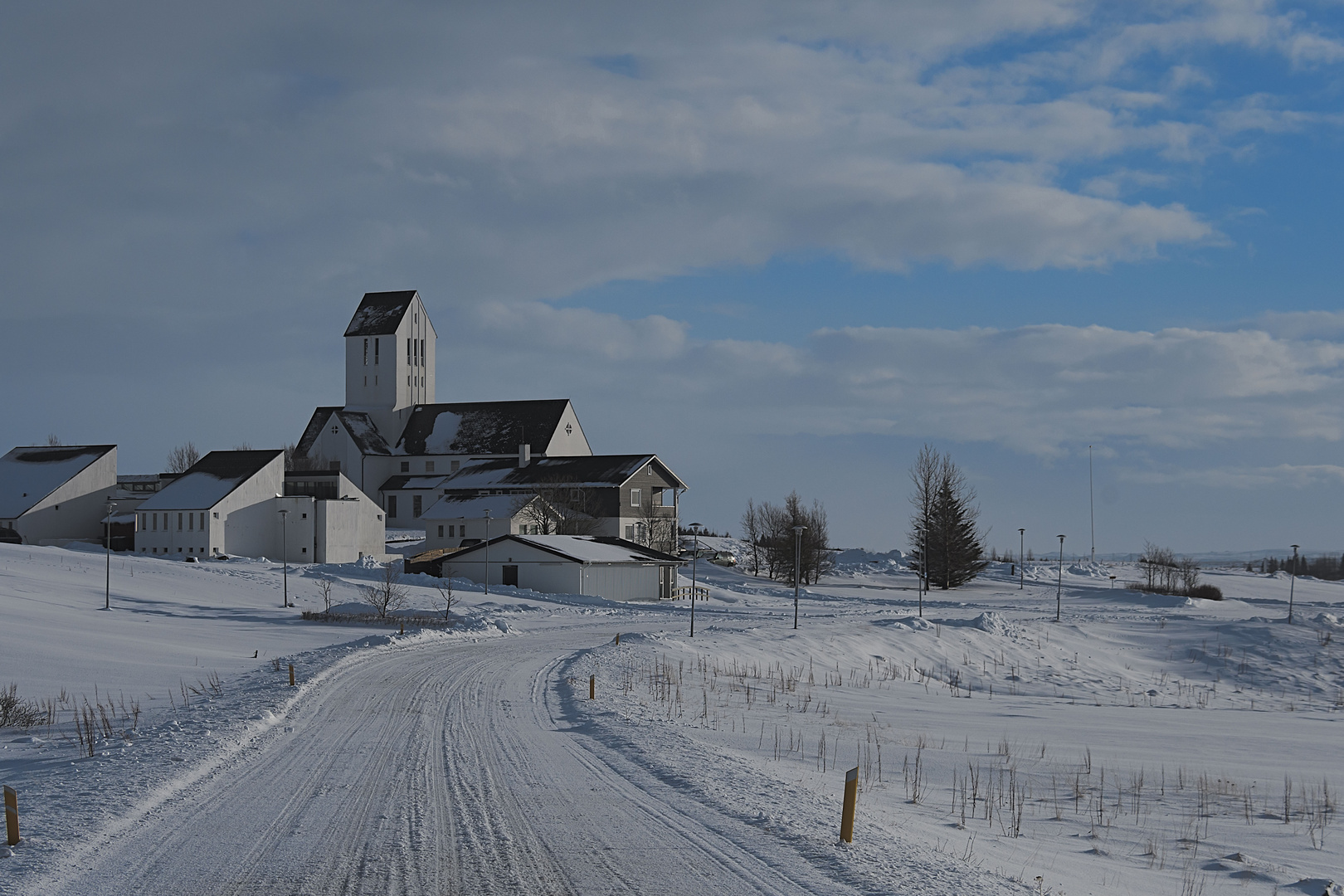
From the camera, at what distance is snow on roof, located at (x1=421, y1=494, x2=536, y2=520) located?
76312mm

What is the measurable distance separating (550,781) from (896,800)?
4519mm

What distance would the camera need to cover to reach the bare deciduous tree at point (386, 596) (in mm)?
45250

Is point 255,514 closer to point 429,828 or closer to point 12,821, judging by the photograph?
point 12,821

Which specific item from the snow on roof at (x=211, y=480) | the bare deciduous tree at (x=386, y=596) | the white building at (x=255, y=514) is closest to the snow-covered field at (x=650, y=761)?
the bare deciduous tree at (x=386, y=596)

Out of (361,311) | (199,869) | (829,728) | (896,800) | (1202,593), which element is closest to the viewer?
(199,869)

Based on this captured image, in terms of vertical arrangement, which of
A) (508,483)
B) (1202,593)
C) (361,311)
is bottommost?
(1202,593)

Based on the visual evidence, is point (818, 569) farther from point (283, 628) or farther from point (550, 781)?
point (550, 781)

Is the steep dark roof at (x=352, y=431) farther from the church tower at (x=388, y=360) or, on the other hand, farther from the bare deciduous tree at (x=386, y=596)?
the bare deciduous tree at (x=386, y=596)

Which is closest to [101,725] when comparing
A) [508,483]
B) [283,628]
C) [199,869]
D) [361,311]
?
[199,869]

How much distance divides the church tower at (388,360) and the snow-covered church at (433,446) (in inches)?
3.9

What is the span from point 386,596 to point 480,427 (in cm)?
5615

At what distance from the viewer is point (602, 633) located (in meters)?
40.3

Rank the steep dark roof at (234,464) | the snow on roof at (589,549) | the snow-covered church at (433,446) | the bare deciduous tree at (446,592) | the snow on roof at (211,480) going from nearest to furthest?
the bare deciduous tree at (446,592)
the snow on roof at (589,549)
the snow on roof at (211,480)
the steep dark roof at (234,464)
the snow-covered church at (433,446)

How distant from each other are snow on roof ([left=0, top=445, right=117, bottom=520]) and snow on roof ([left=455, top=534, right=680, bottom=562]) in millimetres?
32668
